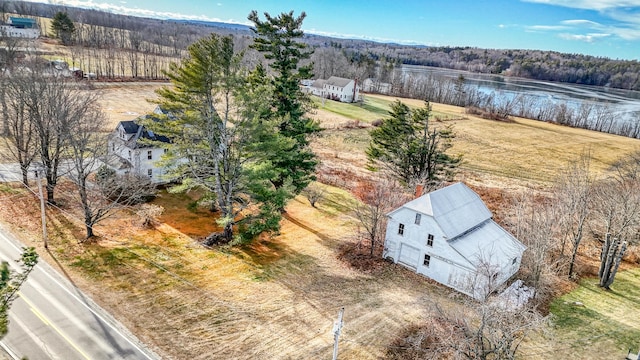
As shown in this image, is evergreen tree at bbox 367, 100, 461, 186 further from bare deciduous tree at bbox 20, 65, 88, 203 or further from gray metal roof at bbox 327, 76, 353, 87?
→ gray metal roof at bbox 327, 76, 353, 87

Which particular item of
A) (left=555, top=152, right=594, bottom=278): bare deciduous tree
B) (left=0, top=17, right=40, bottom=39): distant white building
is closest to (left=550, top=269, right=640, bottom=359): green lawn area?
(left=555, top=152, right=594, bottom=278): bare deciduous tree

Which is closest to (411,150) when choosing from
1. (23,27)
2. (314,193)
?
(314,193)

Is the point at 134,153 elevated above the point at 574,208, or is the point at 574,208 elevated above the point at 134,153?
the point at 574,208

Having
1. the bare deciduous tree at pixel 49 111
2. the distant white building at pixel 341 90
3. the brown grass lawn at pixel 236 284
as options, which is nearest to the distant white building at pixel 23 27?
the distant white building at pixel 341 90

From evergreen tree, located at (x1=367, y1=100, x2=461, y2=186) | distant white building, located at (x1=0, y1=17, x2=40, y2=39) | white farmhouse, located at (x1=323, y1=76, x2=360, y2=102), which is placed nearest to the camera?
evergreen tree, located at (x1=367, y1=100, x2=461, y2=186)

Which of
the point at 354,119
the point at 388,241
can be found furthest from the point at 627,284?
the point at 354,119

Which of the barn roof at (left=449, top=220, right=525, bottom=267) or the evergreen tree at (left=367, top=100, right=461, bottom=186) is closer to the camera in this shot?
the barn roof at (left=449, top=220, right=525, bottom=267)

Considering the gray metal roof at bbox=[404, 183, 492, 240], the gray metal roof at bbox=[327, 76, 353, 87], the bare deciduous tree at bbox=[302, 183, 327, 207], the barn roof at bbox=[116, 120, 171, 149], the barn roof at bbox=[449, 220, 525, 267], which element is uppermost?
the gray metal roof at bbox=[327, 76, 353, 87]

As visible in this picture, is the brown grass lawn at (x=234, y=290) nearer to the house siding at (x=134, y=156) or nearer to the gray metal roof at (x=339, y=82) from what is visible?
the house siding at (x=134, y=156)

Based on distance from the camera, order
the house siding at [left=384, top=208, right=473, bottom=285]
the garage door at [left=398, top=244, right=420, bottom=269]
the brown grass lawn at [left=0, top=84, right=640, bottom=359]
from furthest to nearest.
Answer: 1. the garage door at [left=398, top=244, right=420, bottom=269]
2. the house siding at [left=384, top=208, right=473, bottom=285]
3. the brown grass lawn at [left=0, top=84, right=640, bottom=359]

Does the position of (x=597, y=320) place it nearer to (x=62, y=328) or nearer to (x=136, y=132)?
(x=62, y=328)
